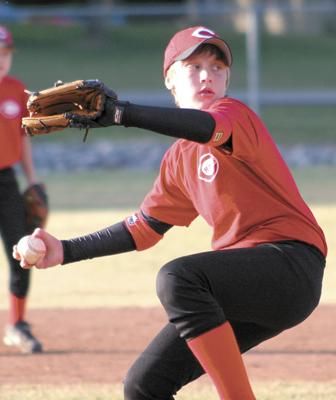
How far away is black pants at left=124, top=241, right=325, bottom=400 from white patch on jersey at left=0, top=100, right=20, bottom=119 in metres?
2.83

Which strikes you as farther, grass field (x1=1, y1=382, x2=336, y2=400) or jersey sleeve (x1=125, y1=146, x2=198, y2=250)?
grass field (x1=1, y1=382, x2=336, y2=400)

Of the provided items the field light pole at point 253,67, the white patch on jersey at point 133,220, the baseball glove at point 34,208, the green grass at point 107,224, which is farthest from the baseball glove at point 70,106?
the field light pole at point 253,67

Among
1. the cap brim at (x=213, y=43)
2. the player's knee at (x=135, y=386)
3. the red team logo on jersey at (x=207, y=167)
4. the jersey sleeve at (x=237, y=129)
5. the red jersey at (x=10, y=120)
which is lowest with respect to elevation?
the player's knee at (x=135, y=386)

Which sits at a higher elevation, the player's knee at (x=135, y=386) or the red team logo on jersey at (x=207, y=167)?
the red team logo on jersey at (x=207, y=167)

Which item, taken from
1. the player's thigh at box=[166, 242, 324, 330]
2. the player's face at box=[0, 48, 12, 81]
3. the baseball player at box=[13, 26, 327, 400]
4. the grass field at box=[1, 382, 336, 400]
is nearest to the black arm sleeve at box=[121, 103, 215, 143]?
the baseball player at box=[13, 26, 327, 400]

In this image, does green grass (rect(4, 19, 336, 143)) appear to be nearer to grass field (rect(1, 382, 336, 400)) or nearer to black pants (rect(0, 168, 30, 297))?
black pants (rect(0, 168, 30, 297))

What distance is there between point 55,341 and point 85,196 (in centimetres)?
663

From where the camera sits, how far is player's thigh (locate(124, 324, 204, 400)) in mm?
4250

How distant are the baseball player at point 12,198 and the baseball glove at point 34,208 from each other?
0.24ft

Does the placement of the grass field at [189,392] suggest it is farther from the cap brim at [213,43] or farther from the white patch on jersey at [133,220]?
the cap brim at [213,43]

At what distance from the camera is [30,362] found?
6500 millimetres

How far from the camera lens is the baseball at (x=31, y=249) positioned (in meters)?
4.30

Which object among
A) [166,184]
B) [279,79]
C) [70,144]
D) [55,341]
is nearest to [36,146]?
[70,144]

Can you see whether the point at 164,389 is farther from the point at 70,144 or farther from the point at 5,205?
the point at 70,144
